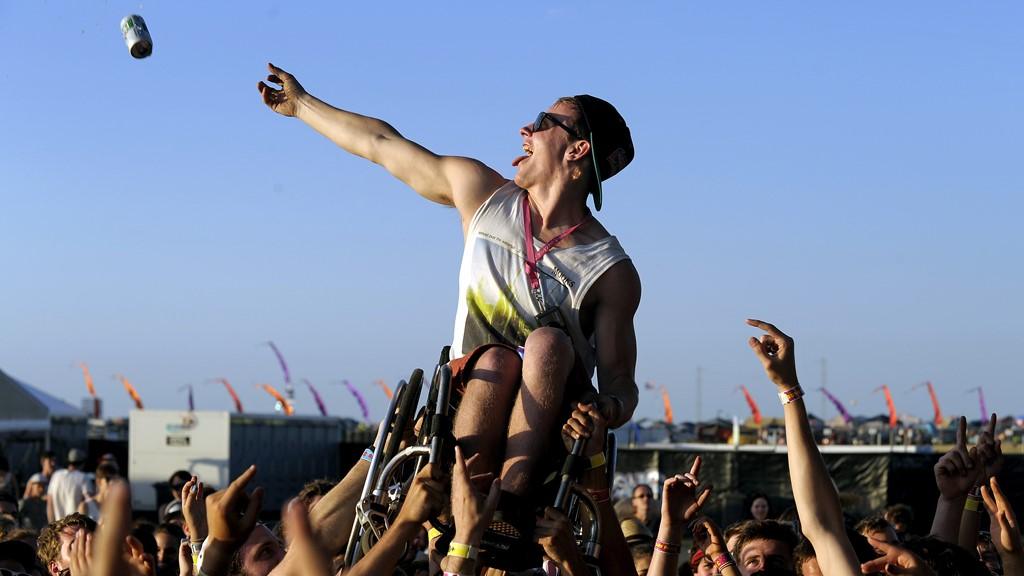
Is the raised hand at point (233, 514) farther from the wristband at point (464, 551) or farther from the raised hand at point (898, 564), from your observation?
the raised hand at point (898, 564)

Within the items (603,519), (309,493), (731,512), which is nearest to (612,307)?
(603,519)

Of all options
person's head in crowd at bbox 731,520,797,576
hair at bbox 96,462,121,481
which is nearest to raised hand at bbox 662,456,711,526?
person's head in crowd at bbox 731,520,797,576

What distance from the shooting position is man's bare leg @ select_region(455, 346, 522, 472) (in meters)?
4.88

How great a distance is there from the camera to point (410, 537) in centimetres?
394

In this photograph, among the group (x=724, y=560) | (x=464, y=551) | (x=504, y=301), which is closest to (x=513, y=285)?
(x=504, y=301)

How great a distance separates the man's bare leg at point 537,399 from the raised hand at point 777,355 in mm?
700

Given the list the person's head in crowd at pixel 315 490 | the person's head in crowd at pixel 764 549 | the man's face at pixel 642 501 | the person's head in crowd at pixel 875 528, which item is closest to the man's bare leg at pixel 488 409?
the person's head in crowd at pixel 764 549

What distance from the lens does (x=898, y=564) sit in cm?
496

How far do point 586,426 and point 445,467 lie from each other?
1.67 feet

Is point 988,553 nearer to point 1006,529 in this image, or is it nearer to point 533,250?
point 1006,529

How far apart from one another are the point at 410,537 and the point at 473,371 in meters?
1.13

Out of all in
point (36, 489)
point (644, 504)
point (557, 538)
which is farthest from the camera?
point (36, 489)

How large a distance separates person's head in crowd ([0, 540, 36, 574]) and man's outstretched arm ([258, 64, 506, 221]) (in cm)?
245

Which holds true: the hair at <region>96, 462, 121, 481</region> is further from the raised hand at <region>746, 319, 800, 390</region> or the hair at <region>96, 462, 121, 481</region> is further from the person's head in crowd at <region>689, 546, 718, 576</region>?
the raised hand at <region>746, 319, 800, 390</region>
